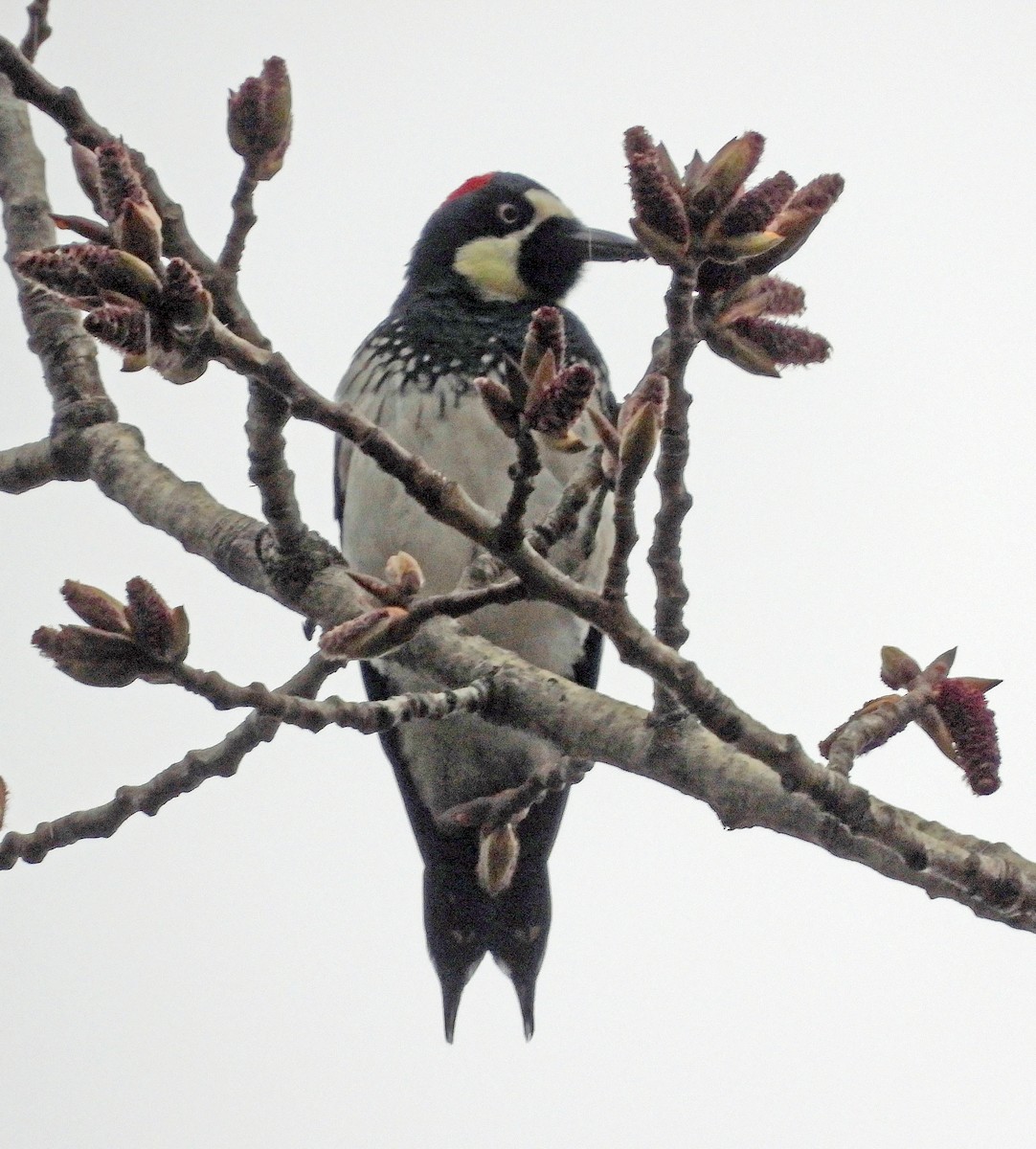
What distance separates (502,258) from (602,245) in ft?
1.06

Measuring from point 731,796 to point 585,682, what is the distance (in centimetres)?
255

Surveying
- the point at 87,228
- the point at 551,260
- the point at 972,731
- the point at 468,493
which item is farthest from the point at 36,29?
the point at 972,731

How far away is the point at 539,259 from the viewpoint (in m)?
4.73

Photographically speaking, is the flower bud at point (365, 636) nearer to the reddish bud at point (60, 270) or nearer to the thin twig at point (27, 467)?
the reddish bud at point (60, 270)

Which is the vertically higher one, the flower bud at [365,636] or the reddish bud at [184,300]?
the reddish bud at [184,300]

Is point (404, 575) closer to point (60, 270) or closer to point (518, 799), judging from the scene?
point (60, 270)

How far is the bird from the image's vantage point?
4117 millimetres

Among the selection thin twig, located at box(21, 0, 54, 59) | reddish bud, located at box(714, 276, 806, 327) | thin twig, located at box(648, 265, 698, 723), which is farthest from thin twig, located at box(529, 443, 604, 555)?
thin twig, located at box(21, 0, 54, 59)

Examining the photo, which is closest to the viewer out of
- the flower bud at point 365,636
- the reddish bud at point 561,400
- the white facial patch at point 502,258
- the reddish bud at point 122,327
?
the reddish bud at point 122,327

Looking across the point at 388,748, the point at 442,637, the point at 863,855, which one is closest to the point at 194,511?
the point at 442,637

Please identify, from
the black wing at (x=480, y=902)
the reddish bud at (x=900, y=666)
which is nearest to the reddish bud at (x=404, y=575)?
the reddish bud at (x=900, y=666)

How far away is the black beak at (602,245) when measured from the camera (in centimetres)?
476

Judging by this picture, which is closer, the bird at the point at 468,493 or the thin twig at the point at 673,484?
the thin twig at the point at 673,484

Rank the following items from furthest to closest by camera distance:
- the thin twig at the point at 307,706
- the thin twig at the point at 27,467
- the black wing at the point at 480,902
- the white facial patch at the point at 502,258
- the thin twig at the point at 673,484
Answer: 1. the white facial patch at the point at 502,258
2. the black wing at the point at 480,902
3. the thin twig at the point at 27,467
4. the thin twig at the point at 307,706
5. the thin twig at the point at 673,484
